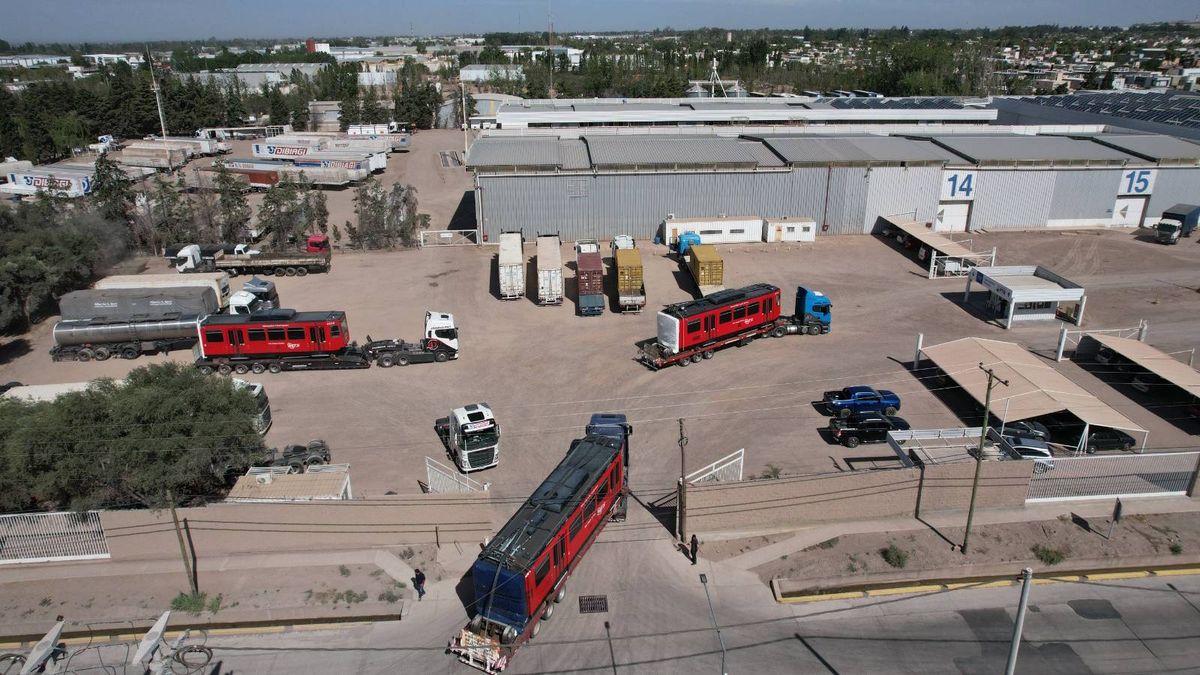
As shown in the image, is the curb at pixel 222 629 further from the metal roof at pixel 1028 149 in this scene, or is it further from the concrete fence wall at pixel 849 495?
the metal roof at pixel 1028 149

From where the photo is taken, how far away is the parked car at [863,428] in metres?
21.4

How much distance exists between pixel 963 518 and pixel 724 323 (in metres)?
10.9

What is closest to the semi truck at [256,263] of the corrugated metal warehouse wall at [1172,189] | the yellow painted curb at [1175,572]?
the yellow painted curb at [1175,572]

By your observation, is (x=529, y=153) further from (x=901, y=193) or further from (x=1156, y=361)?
(x=1156, y=361)

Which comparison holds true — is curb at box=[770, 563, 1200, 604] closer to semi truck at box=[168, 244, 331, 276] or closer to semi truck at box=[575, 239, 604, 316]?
semi truck at box=[575, 239, 604, 316]

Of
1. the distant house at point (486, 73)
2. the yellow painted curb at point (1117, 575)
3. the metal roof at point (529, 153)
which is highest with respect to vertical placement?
the distant house at point (486, 73)

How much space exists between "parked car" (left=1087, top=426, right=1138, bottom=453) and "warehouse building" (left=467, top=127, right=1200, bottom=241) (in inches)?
871

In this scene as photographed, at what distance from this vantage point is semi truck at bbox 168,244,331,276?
120 ft

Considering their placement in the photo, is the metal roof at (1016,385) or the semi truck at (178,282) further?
the semi truck at (178,282)

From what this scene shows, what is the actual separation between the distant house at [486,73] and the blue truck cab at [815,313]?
98.8 m

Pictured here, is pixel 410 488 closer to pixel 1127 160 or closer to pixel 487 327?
pixel 487 327

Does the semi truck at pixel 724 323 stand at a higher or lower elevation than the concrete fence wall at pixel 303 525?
higher

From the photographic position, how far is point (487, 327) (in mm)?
30500

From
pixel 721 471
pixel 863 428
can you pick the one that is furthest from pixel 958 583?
pixel 721 471
